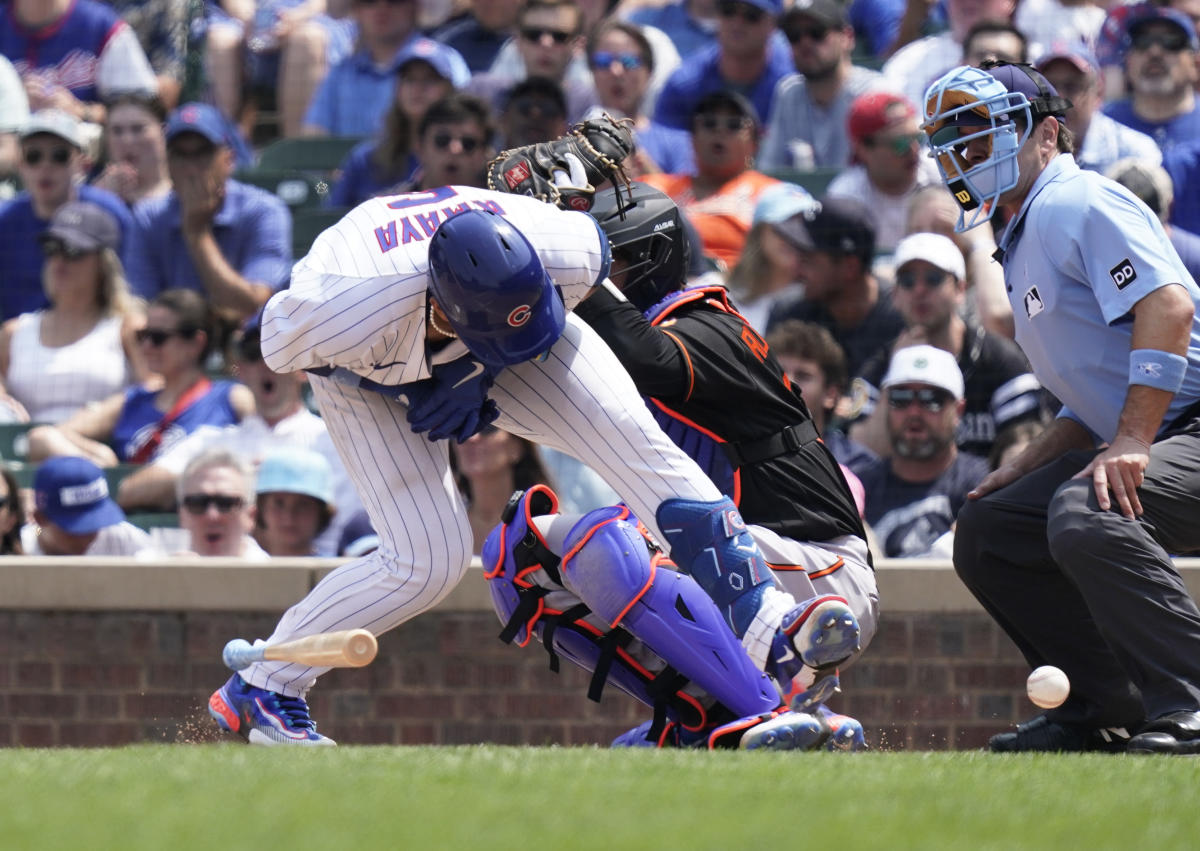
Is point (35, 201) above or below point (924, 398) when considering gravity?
above

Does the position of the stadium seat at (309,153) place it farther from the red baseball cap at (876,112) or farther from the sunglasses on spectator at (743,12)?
the red baseball cap at (876,112)

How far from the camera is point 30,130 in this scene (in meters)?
9.16

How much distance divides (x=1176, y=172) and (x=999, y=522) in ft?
11.5

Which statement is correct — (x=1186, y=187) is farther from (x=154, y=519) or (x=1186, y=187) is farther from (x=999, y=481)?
(x=154, y=519)

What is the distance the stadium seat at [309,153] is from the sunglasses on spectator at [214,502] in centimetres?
304

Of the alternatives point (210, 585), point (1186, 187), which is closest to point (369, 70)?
point (210, 585)

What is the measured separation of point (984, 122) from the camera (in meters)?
4.85

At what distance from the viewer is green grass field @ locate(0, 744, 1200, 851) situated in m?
2.95

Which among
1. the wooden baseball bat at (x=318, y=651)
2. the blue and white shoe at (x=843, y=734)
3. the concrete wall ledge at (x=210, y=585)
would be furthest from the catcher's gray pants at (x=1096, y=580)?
the wooden baseball bat at (x=318, y=651)

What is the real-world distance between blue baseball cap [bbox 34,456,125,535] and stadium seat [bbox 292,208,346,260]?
209 centimetres

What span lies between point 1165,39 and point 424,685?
14.1ft

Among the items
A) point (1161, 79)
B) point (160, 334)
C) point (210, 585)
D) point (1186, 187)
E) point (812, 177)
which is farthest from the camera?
point (812, 177)

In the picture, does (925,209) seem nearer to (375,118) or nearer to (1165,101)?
(1165,101)

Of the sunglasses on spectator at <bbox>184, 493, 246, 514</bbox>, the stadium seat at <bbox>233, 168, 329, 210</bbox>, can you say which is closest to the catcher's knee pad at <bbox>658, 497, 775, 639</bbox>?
the sunglasses on spectator at <bbox>184, 493, 246, 514</bbox>
